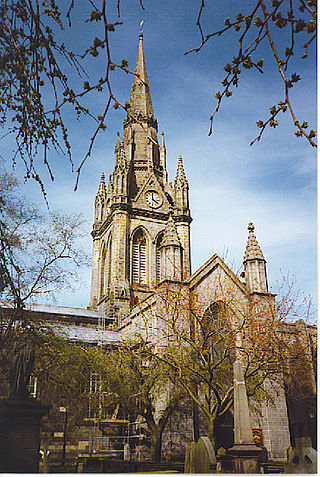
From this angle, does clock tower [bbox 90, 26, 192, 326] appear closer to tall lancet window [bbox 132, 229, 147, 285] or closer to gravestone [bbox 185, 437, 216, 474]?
tall lancet window [bbox 132, 229, 147, 285]

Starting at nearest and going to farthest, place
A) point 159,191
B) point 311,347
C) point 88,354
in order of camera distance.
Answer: point 88,354 < point 311,347 < point 159,191

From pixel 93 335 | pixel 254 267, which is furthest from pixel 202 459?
pixel 93 335

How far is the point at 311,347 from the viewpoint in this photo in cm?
1609

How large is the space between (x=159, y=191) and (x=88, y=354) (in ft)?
65.3

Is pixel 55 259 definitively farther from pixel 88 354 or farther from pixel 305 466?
pixel 305 466

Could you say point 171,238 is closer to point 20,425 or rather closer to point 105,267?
point 105,267

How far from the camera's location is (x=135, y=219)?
30.7 metres

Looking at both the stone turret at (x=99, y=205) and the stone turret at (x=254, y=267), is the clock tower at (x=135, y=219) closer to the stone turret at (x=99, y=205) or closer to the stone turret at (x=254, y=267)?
the stone turret at (x=99, y=205)

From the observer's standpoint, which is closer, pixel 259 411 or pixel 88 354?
pixel 88 354

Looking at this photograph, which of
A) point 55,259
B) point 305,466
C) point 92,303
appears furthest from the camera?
point 92,303

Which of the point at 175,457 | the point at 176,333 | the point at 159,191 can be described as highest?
the point at 159,191

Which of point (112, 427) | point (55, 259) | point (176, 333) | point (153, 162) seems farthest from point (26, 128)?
point (153, 162)

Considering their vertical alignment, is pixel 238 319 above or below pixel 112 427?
above

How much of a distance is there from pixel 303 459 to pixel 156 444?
7914mm
